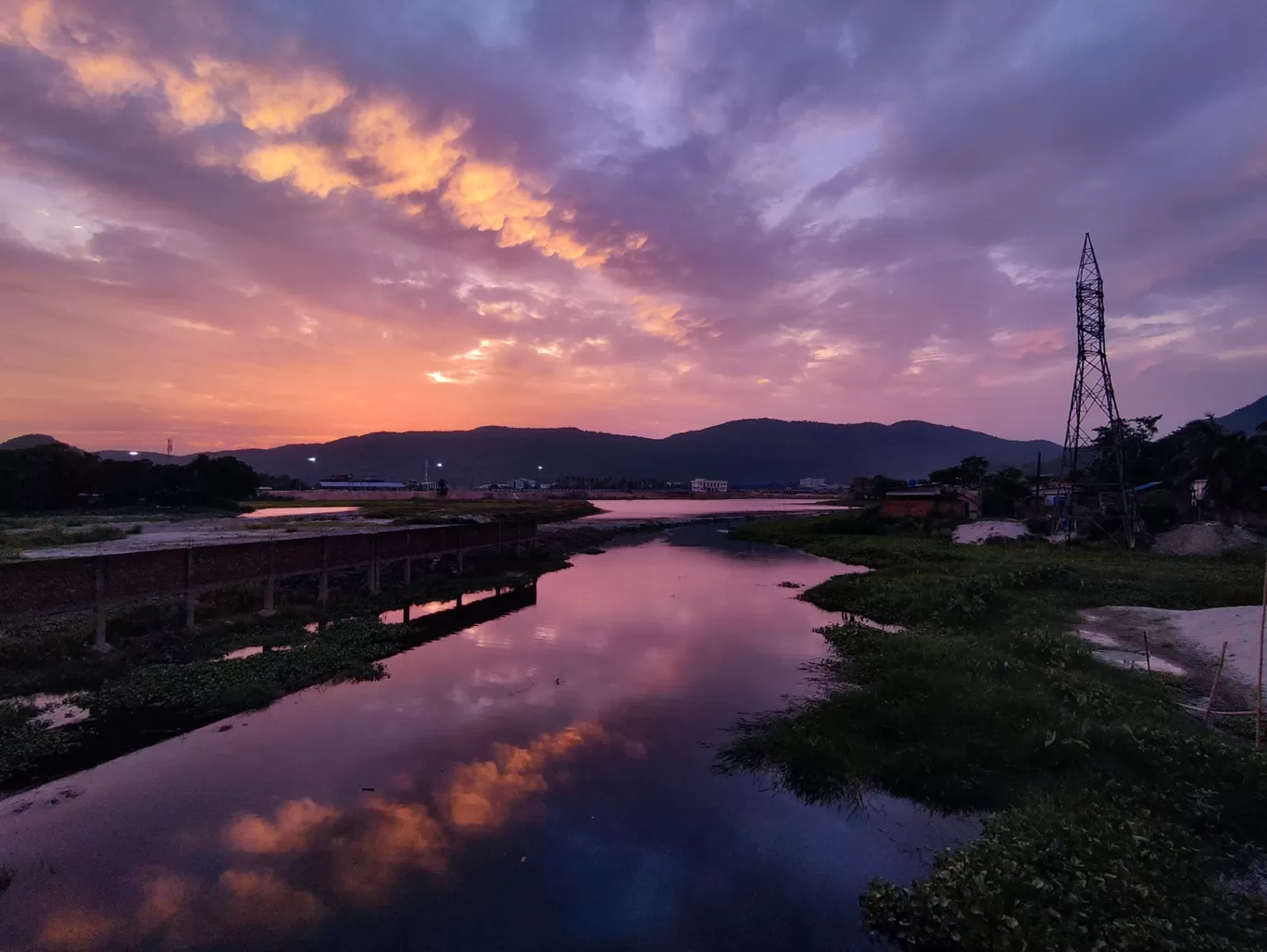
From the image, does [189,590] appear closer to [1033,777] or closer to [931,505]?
[1033,777]

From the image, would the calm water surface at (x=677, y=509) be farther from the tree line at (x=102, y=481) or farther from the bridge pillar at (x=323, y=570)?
the bridge pillar at (x=323, y=570)

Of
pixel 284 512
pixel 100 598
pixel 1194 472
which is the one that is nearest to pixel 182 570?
pixel 100 598

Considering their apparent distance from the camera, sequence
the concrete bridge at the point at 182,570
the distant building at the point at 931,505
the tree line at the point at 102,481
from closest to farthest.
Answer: the concrete bridge at the point at 182,570, the distant building at the point at 931,505, the tree line at the point at 102,481

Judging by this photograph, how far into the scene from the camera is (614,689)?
16.2m

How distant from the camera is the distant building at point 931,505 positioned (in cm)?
6306

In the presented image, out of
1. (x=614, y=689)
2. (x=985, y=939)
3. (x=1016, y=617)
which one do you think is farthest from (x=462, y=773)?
(x=1016, y=617)

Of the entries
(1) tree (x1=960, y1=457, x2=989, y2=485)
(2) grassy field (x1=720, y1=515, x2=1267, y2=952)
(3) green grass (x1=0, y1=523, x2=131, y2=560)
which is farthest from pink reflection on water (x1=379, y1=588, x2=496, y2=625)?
(1) tree (x1=960, y1=457, x2=989, y2=485)

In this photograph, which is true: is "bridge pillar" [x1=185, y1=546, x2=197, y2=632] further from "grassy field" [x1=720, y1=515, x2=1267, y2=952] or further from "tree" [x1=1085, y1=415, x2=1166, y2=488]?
"tree" [x1=1085, y1=415, x2=1166, y2=488]

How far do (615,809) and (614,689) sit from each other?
6234 mm

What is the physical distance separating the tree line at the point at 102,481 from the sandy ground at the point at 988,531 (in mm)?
80071

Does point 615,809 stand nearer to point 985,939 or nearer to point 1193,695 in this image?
point 985,939

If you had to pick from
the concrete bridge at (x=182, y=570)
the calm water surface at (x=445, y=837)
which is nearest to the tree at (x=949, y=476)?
the concrete bridge at (x=182, y=570)

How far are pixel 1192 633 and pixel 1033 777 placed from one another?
1306 cm

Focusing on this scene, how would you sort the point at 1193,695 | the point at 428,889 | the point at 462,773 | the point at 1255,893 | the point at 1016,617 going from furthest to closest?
the point at 1016,617, the point at 1193,695, the point at 462,773, the point at 428,889, the point at 1255,893
